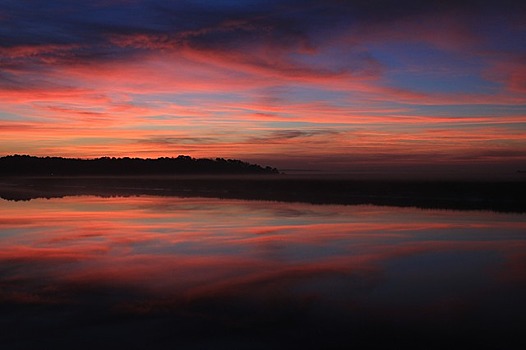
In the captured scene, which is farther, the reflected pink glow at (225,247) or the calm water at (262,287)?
the reflected pink glow at (225,247)

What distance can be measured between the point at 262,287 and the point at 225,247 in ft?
16.8

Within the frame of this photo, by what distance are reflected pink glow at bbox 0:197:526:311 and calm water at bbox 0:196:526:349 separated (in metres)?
0.05

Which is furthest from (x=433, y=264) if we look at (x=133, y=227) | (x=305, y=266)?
(x=133, y=227)

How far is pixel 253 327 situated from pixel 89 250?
8.19 m

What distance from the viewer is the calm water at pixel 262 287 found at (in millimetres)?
7258

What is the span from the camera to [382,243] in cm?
1588

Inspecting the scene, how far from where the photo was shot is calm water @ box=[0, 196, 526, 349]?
7258 millimetres

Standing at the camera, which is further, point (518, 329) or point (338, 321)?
point (338, 321)

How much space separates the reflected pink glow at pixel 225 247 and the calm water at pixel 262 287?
0.15ft

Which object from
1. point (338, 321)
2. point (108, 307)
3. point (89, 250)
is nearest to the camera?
point (338, 321)

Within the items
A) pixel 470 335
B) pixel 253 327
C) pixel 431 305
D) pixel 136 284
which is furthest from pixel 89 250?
pixel 470 335

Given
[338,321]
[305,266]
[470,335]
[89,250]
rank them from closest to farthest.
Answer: [470,335], [338,321], [305,266], [89,250]

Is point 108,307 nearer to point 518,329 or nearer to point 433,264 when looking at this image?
point 518,329

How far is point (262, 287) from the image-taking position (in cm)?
1005
